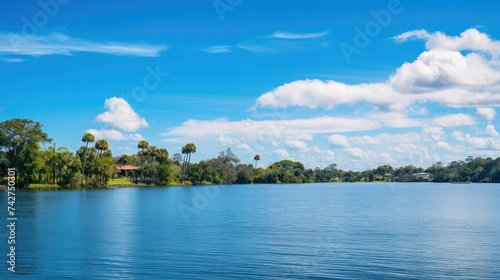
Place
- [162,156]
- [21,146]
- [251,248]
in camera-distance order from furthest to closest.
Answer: [162,156], [21,146], [251,248]

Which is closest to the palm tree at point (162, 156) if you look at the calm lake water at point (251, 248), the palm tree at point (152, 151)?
the palm tree at point (152, 151)

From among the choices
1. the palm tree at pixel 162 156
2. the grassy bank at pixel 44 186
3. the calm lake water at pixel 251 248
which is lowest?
the calm lake water at pixel 251 248

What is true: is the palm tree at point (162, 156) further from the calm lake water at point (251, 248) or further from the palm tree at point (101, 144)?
the calm lake water at point (251, 248)

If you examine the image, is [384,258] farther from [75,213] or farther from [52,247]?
[75,213]

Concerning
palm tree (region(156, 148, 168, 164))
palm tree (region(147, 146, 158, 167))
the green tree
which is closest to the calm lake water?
the green tree

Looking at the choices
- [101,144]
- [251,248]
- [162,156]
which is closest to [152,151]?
[162,156]

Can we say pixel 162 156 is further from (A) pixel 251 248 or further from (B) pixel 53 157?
(A) pixel 251 248

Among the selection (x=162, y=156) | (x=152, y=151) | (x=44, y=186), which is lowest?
(x=44, y=186)

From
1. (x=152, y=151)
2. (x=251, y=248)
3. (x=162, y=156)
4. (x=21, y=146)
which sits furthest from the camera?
(x=162, y=156)

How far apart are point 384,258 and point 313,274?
7225 millimetres

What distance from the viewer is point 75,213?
Answer: 64.0 m

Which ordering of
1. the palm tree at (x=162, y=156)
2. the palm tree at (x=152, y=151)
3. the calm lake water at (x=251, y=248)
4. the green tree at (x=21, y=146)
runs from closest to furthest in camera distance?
1. the calm lake water at (x=251, y=248)
2. the green tree at (x=21, y=146)
3. the palm tree at (x=152, y=151)
4. the palm tree at (x=162, y=156)

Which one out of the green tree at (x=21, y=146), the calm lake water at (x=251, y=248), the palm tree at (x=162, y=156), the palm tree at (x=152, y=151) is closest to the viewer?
the calm lake water at (x=251, y=248)

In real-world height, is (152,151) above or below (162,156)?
above
